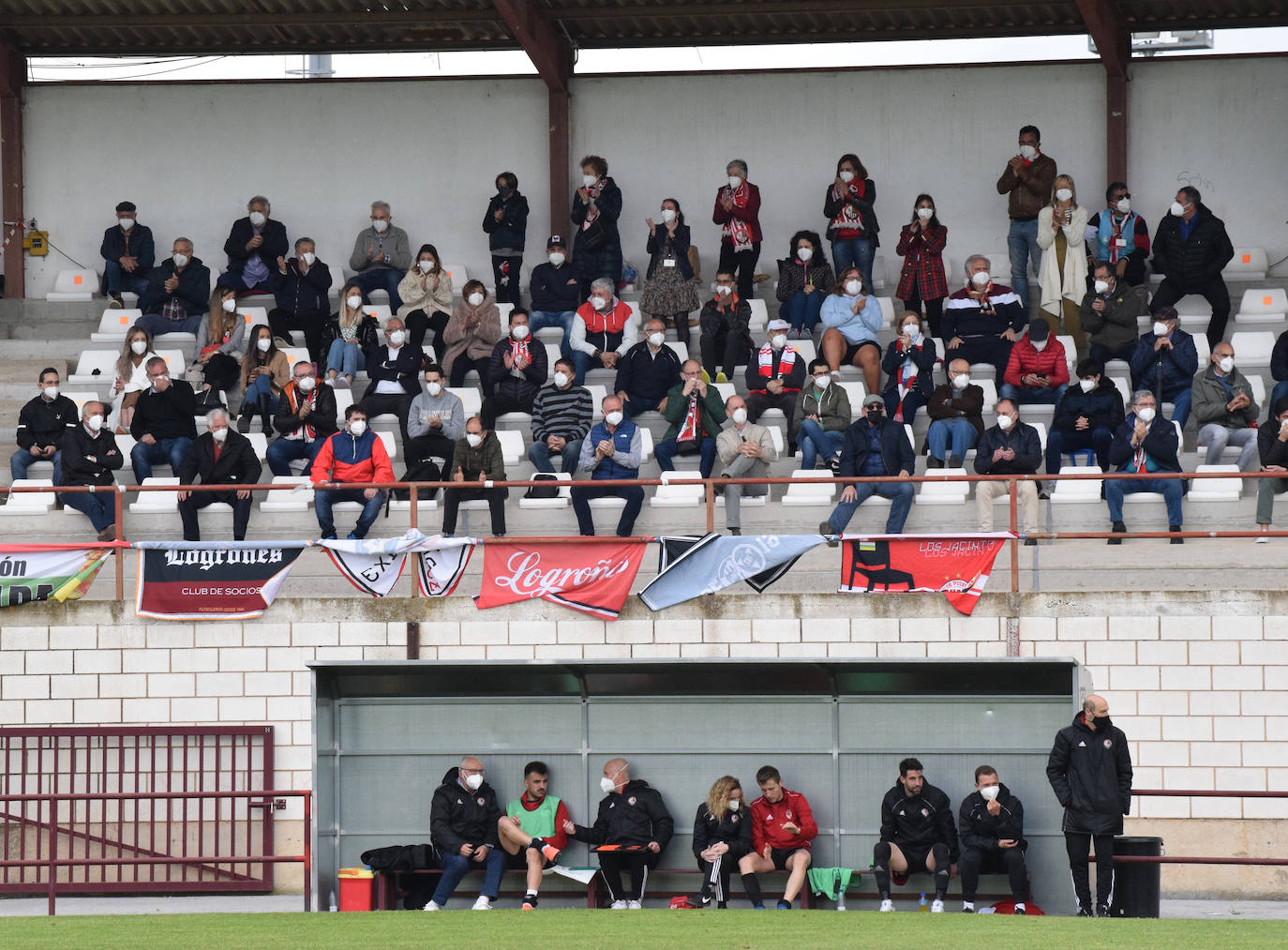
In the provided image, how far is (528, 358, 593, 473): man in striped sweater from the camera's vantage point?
17.9 m

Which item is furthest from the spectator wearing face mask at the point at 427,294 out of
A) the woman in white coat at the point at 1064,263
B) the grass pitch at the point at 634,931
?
the grass pitch at the point at 634,931

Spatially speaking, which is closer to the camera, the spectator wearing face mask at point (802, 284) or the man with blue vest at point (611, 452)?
the man with blue vest at point (611, 452)

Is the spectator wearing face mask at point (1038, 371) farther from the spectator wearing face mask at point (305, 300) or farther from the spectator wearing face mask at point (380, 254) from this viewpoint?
the spectator wearing face mask at point (305, 300)

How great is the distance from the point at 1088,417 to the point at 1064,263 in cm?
359

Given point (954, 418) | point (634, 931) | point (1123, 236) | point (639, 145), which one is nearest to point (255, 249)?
point (639, 145)

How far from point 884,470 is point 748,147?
25.9 feet

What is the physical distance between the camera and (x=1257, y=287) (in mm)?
21703

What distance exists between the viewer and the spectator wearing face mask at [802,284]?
2072 centimetres

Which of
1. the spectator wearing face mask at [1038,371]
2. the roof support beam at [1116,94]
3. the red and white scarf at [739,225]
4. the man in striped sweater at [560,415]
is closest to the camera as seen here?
the man in striped sweater at [560,415]

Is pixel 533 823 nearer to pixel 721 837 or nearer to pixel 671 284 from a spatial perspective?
pixel 721 837

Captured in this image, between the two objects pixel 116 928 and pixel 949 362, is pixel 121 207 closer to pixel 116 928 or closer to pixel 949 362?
pixel 949 362

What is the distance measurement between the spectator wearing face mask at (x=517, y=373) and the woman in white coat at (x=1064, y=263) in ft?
18.4

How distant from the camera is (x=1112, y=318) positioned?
19.5m

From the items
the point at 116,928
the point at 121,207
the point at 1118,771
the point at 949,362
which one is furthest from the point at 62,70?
the point at 1118,771
